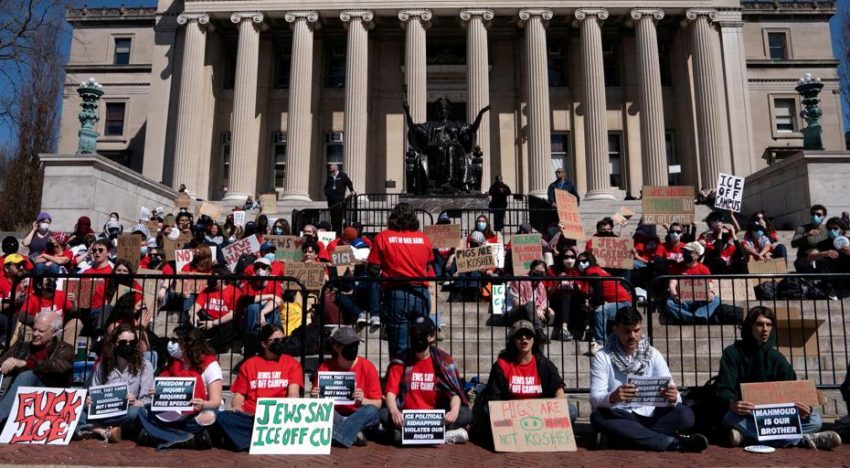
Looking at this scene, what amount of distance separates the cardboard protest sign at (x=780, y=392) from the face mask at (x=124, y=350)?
5.87 meters

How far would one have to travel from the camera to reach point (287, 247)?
12.0 metres

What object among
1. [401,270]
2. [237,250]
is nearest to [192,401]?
[401,270]

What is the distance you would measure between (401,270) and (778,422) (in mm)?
4157

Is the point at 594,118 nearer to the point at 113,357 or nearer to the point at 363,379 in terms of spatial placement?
the point at 363,379

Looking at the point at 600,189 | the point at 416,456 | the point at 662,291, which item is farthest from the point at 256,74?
the point at 416,456

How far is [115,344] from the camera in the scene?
6.56 m

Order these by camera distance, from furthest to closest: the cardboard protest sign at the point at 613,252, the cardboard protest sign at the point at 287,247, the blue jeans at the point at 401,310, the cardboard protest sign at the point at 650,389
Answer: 1. the cardboard protest sign at the point at 287,247
2. the cardboard protest sign at the point at 613,252
3. the blue jeans at the point at 401,310
4. the cardboard protest sign at the point at 650,389

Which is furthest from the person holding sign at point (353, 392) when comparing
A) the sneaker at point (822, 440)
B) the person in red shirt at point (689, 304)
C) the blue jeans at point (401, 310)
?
the person in red shirt at point (689, 304)

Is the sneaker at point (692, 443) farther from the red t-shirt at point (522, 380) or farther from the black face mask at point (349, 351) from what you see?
the black face mask at point (349, 351)

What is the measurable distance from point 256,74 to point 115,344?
2762 centimetres

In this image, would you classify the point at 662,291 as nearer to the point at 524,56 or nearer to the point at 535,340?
the point at 535,340

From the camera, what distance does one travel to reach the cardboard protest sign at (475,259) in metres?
10.4

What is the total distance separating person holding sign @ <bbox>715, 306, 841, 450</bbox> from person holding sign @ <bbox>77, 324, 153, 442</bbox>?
557cm

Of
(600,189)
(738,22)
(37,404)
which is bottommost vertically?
(37,404)
